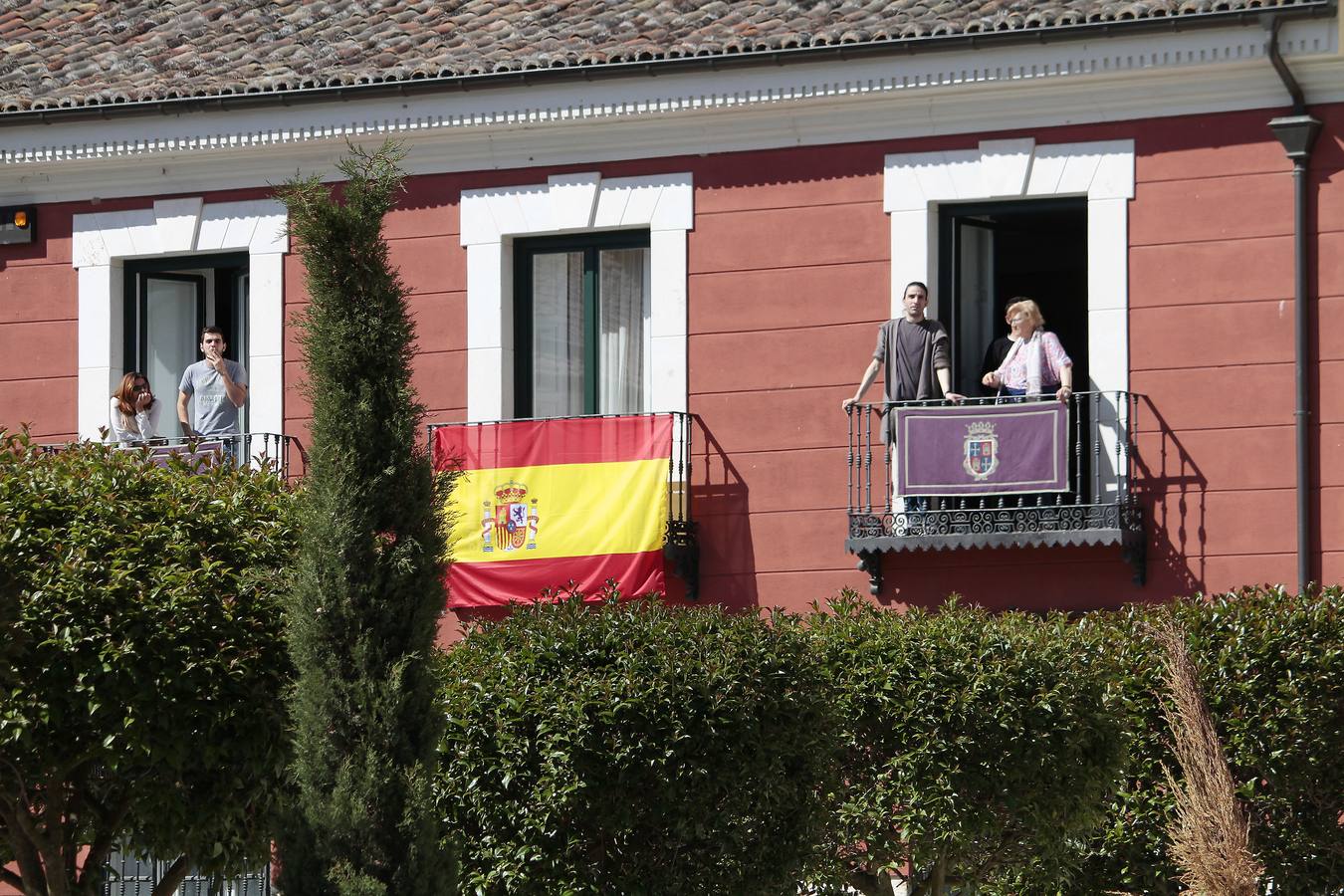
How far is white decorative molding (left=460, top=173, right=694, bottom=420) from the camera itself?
63.1ft

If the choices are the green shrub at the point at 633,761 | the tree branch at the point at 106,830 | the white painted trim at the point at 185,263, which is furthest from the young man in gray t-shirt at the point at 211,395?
the green shrub at the point at 633,761

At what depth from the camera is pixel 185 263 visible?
68.0ft

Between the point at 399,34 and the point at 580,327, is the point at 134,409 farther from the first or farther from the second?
the point at 399,34

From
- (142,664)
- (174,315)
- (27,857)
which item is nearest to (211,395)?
→ (174,315)

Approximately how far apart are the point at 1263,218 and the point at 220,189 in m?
8.45

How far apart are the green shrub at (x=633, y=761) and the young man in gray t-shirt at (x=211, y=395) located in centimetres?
794

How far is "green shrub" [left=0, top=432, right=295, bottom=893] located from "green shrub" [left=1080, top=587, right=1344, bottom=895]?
4.98m

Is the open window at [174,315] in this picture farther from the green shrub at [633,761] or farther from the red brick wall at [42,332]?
the green shrub at [633,761]

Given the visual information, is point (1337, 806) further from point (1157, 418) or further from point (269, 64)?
point (269, 64)

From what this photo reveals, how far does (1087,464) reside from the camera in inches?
707

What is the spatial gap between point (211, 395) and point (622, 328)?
11.0 ft

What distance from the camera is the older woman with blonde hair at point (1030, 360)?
17.9 meters

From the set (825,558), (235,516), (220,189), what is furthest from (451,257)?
(235,516)

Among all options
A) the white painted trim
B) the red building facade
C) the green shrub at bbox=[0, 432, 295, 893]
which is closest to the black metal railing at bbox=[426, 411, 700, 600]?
the red building facade
